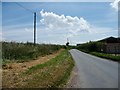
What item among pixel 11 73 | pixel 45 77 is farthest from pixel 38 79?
pixel 11 73

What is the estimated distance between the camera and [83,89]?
39.1 feet

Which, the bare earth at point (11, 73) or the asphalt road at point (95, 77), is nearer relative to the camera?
the bare earth at point (11, 73)

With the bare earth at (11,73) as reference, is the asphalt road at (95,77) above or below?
below

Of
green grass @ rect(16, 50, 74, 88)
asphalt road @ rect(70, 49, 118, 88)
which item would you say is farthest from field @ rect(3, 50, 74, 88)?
asphalt road @ rect(70, 49, 118, 88)

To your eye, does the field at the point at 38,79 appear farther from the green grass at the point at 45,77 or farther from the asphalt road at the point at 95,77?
the asphalt road at the point at 95,77

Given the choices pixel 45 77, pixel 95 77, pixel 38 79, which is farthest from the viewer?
pixel 95 77

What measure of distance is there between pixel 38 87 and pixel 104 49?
7934 cm

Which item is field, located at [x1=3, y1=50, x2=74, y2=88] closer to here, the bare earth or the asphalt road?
the bare earth

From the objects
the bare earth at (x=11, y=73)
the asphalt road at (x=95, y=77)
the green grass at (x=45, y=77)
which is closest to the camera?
the green grass at (x=45, y=77)

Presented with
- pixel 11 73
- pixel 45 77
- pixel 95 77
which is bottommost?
pixel 95 77

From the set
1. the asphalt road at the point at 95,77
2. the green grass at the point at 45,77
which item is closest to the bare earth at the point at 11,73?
the green grass at the point at 45,77

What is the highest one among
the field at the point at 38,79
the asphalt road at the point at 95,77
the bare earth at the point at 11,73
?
the field at the point at 38,79

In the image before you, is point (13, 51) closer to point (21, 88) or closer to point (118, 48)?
point (21, 88)

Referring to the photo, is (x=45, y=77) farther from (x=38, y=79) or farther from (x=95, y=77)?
(x=95, y=77)
